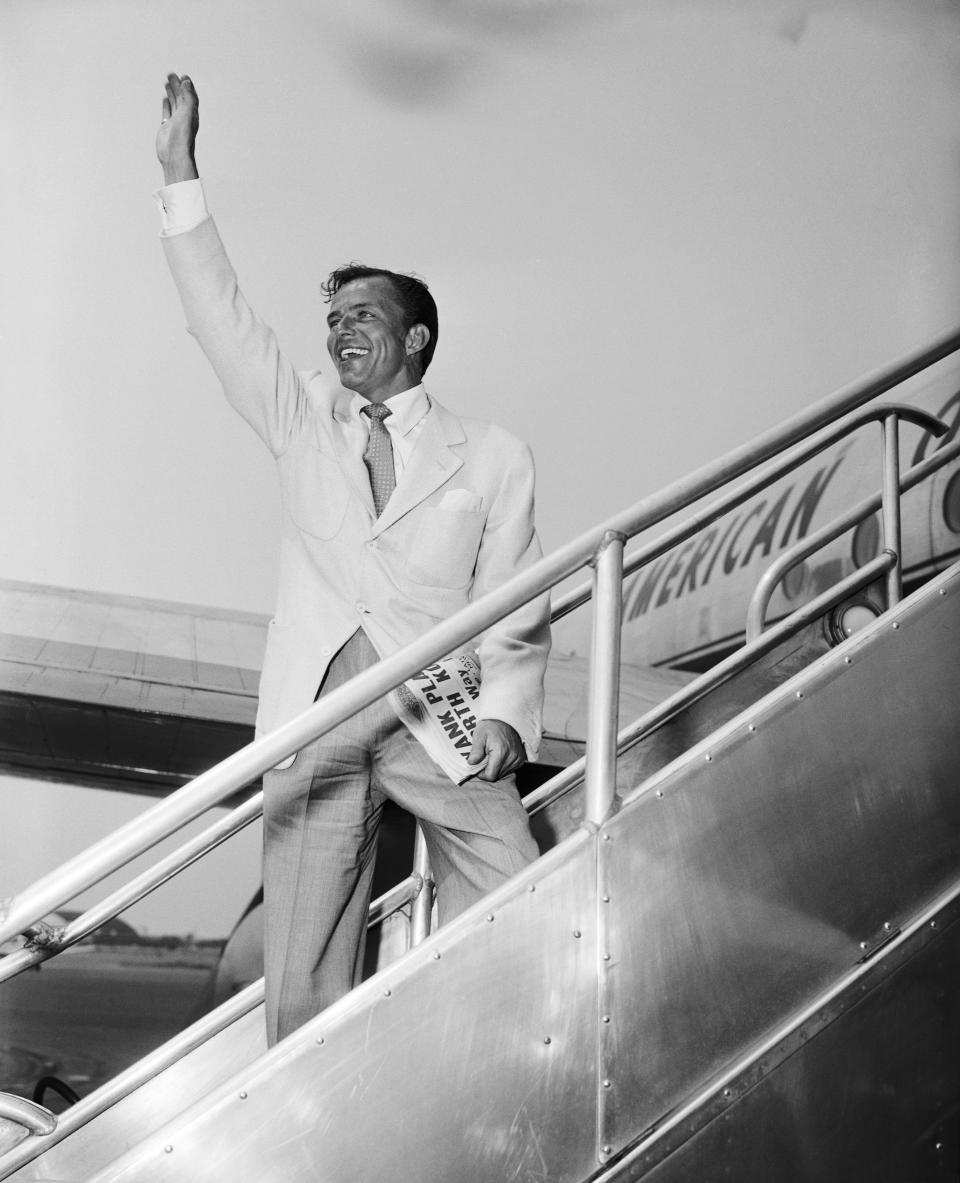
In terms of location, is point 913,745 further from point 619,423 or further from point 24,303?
point 619,423

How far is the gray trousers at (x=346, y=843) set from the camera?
1.88 m

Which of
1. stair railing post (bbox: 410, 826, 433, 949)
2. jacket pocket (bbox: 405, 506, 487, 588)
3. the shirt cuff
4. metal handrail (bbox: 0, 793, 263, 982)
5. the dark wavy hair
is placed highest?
the shirt cuff

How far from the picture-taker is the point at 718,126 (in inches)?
242

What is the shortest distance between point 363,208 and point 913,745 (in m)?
4.60

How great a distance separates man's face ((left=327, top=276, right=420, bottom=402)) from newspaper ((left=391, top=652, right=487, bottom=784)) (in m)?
0.62

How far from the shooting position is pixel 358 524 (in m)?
2.19

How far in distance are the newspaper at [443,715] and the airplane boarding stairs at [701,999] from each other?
308mm

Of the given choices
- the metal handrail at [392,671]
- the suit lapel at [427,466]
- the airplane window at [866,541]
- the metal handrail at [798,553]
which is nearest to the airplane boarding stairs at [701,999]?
the metal handrail at [392,671]

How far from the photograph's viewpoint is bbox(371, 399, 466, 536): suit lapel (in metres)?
2.19

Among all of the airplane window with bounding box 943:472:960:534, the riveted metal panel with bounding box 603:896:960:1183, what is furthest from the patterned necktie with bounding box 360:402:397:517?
the airplane window with bounding box 943:472:960:534

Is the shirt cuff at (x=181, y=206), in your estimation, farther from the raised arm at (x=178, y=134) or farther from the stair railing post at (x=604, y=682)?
the stair railing post at (x=604, y=682)

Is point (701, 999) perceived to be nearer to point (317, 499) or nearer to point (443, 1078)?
point (443, 1078)

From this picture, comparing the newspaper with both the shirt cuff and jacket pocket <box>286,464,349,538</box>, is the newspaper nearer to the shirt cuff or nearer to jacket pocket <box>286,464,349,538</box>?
jacket pocket <box>286,464,349,538</box>

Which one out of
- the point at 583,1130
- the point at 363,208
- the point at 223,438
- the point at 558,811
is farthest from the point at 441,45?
the point at 583,1130
